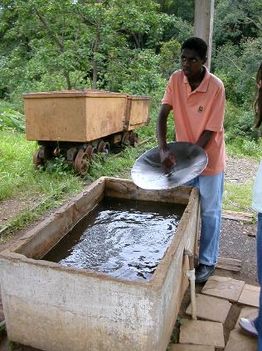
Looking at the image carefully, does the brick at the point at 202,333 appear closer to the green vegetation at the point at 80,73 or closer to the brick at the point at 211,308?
the brick at the point at 211,308

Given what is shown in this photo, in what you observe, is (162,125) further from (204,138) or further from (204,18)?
(204,18)

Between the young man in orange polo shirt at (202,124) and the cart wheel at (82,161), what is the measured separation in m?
3.17

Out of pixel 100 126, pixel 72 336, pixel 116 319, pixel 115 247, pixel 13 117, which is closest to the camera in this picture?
pixel 116 319

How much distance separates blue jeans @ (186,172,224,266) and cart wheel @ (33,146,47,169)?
12.7ft

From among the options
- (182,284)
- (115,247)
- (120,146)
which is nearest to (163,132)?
(115,247)

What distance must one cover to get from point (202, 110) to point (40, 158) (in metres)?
4.24

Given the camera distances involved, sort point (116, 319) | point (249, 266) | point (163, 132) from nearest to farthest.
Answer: point (116, 319), point (163, 132), point (249, 266)

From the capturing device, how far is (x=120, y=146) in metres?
8.69

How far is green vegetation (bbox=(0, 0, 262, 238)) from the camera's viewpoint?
19.6ft

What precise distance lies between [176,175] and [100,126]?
12.9 feet

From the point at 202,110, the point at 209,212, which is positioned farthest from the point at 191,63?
the point at 209,212

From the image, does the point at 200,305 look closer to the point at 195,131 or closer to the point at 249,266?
the point at 249,266

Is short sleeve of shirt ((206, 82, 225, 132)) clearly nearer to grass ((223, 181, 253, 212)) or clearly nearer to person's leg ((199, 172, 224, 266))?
person's leg ((199, 172, 224, 266))

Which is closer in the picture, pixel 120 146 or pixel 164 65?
pixel 120 146
